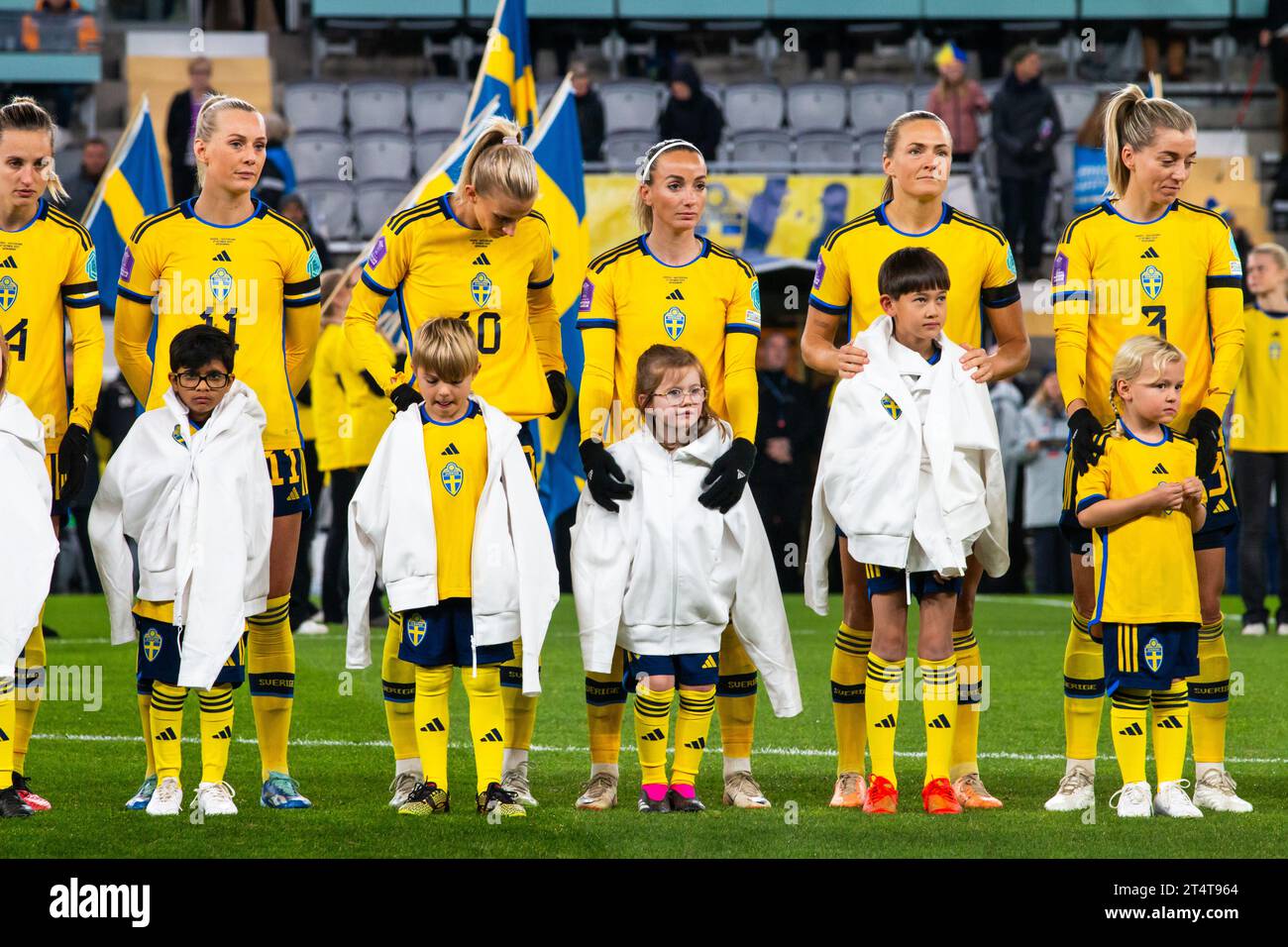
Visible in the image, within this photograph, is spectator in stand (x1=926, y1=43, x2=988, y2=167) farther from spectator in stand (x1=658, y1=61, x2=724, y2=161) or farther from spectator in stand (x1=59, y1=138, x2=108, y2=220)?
spectator in stand (x1=59, y1=138, x2=108, y2=220)

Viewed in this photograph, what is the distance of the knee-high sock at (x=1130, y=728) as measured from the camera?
5.68 metres

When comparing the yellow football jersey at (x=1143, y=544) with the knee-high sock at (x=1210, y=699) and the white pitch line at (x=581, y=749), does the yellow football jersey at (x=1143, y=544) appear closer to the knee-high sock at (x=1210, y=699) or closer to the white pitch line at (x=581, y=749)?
the knee-high sock at (x=1210, y=699)

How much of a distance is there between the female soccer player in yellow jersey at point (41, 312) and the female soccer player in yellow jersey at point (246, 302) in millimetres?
214

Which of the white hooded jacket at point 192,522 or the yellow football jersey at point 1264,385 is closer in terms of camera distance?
the white hooded jacket at point 192,522

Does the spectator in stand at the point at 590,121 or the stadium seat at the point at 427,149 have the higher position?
the stadium seat at the point at 427,149

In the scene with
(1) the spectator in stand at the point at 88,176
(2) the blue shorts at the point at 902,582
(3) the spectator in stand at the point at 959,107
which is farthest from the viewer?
(3) the spectator in stand at the point at 959,107

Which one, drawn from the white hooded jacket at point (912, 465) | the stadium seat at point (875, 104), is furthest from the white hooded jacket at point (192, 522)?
the stadium seat at point (875, 104)

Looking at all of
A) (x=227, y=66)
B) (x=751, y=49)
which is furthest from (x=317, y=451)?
(x=751, y=49)

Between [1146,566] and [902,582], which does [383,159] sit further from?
[1146,566]

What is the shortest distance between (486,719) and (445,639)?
277 mm

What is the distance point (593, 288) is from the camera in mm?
6145

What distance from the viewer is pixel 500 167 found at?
595 cm
